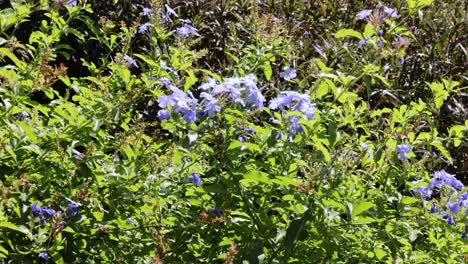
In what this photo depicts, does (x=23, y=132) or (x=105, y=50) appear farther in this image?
(x=105, y=50)

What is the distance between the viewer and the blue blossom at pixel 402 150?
3027mm

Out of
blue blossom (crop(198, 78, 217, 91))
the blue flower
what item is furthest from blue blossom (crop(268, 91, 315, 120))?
the blue flower

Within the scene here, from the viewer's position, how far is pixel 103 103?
2.93 m

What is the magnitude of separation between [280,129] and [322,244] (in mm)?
434

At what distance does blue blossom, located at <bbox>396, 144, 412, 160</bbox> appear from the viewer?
9.93ft

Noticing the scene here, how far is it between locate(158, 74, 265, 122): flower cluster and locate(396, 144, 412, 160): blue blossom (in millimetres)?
560

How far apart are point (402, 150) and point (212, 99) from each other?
0.76m

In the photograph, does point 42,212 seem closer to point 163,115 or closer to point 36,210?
point 36,210

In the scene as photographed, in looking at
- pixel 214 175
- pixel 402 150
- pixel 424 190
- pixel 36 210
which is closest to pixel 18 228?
pixel 36 210

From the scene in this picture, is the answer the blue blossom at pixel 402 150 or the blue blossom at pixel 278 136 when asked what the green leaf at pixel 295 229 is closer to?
the blue blossom at pixel 278 136

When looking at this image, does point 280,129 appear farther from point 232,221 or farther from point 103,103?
point 103,103

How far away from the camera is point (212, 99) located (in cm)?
277

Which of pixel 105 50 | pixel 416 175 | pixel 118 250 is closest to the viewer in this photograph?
pixel 118 250

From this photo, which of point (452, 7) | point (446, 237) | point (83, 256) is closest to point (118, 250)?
point (83, 256)
